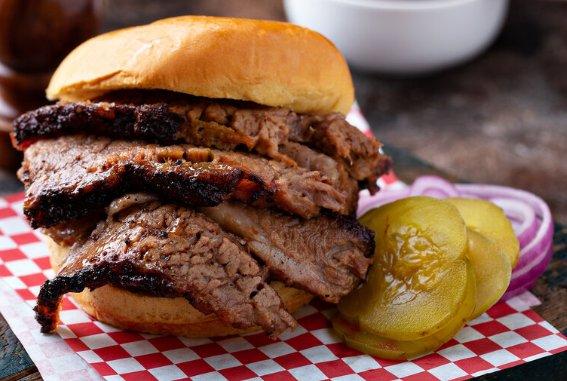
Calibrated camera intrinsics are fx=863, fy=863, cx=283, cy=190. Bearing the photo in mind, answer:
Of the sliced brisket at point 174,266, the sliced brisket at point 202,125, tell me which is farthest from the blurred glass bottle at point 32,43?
Result: the sliced brisket at point 174,266

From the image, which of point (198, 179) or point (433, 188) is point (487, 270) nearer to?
point (433, 188)

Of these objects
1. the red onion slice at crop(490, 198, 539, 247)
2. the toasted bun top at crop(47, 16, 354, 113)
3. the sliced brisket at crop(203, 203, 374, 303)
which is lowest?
the red onion slice at crop(490, 198, 539, 247)

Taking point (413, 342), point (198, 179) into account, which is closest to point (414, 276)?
point (413, 342)

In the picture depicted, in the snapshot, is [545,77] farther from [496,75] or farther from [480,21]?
[480,21]

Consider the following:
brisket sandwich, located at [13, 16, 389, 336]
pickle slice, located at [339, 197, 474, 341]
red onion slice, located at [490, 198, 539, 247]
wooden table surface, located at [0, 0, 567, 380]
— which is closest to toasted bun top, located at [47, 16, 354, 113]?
brisket sandwich, located at [13, 16, 389, 336]

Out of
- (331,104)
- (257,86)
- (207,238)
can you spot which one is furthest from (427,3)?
(207,238)

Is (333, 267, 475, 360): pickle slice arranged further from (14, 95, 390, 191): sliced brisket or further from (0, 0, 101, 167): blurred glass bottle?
(0, 0, 101, 167): blurred glass bottle
